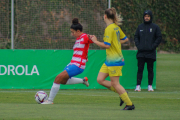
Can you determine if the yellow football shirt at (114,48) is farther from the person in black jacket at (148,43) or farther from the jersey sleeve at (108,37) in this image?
the person in black jacket at (148,43)

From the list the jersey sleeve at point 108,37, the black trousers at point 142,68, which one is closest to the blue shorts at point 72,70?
the jersey sleeve at point 108,37

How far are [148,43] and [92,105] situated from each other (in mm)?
3656

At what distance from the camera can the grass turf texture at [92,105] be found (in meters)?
6.60

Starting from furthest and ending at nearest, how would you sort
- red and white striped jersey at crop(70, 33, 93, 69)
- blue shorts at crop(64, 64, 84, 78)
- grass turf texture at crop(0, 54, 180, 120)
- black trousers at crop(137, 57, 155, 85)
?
black trousers at crop(137, 57, 155, 85) → red and white striped jersey at crop(70, 33, 93, 69) → blue shorts at crop(64, 64, 84, 78) → grass turf texture at crop(0, 54, 180, 120)

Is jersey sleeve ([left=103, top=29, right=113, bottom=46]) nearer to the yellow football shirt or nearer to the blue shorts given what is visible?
the yellow football shirt

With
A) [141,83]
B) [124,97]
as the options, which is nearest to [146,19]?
[141,83]

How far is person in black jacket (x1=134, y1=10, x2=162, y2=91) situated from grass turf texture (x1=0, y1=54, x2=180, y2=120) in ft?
1.85

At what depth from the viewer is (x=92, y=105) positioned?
860cm

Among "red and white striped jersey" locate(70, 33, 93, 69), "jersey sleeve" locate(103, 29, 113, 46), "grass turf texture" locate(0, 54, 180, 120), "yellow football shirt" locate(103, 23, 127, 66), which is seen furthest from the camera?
"red and white striped jersey" locate(70, 33, 93, 69)

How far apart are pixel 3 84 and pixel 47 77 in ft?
4.15

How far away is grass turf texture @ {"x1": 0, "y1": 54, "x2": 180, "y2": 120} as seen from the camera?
21.6 ft

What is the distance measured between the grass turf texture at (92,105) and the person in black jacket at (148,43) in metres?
0.56

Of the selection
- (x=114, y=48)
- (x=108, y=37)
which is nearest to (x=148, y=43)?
(x=114, y=48)

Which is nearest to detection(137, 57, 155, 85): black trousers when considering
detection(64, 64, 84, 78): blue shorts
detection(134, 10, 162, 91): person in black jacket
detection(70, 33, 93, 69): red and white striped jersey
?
detection(134, 10, 162, 91): person in black jacket
